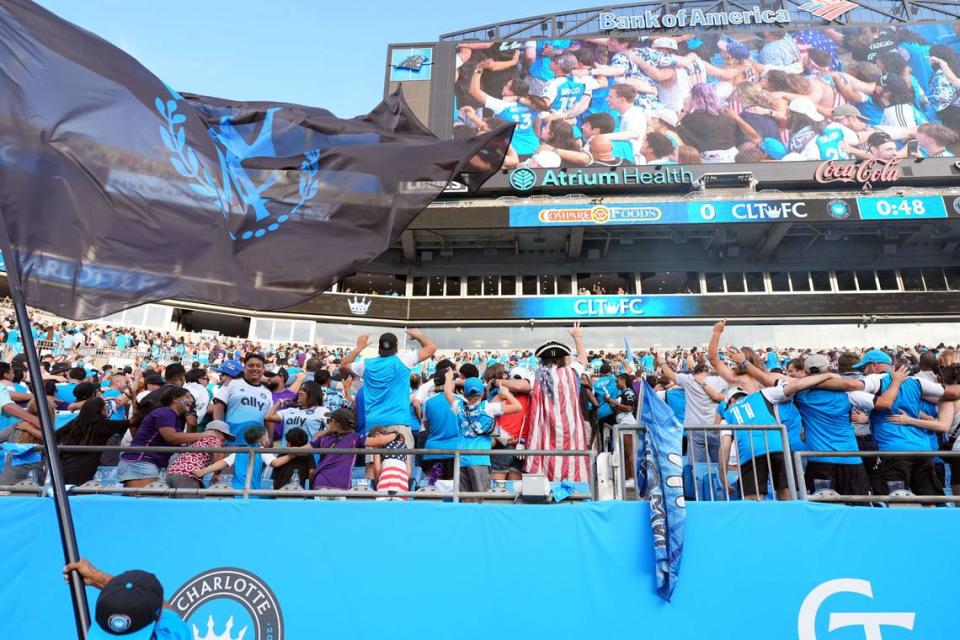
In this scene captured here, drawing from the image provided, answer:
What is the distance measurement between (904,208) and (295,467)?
36558mm

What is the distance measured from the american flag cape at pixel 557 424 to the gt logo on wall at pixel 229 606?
2.56 metres

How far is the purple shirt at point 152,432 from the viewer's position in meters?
5.86

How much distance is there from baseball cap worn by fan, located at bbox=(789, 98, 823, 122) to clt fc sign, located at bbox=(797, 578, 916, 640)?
42.9m

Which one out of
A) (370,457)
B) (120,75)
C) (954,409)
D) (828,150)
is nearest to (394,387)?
(370,457)

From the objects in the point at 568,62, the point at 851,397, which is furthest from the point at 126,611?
the point at 568,62

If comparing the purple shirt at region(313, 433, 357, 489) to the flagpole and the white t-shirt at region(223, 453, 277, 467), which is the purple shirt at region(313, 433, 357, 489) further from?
the flagpole

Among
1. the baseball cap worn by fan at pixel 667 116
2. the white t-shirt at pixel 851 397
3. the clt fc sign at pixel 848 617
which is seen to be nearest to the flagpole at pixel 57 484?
the clt fc sign at pixel 848 617

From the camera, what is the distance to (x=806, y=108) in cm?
4041

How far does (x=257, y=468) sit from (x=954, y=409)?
6.71 metres

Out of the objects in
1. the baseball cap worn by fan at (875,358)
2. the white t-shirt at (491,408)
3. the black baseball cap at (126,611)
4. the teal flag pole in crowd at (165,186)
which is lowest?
the black baseball cap at (126,611)

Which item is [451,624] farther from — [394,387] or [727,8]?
[727,8]

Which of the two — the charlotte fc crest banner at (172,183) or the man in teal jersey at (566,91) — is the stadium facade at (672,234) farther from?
the charlotte fc crest banner at (172,183)

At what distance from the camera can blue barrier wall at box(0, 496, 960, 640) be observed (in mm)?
4664

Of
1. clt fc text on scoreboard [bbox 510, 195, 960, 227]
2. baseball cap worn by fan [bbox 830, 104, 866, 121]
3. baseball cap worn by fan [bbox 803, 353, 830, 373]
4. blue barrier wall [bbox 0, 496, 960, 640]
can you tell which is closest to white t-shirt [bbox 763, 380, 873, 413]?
baseball cap worn by fan [bbox 803, 353, 830, 373]
